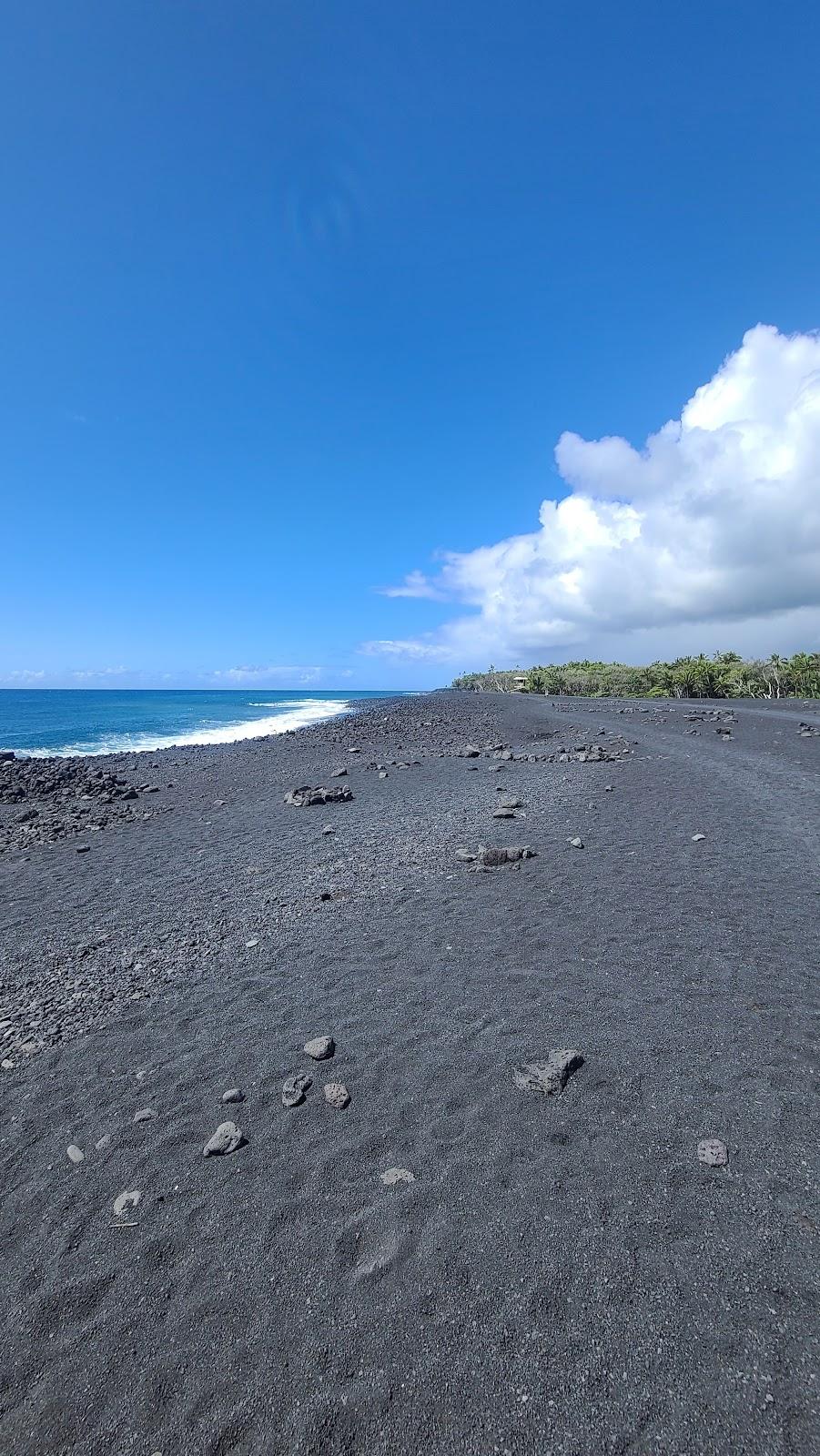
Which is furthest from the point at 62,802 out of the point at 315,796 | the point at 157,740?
the point at 157,740

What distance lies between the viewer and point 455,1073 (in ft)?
14.6

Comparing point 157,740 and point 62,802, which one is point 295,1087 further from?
point 157,740

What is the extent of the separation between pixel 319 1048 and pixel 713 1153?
116 inches

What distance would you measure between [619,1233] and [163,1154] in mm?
2982

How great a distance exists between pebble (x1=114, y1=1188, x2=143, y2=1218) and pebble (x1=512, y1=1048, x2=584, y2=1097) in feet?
8.74

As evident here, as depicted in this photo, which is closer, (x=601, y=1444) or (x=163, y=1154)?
(x=601, y=1444)

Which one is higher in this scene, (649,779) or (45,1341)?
(649,779)

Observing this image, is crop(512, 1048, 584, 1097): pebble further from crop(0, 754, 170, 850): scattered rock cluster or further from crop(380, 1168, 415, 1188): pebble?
crop(0, 754, 170, 850): scattered rock cluster

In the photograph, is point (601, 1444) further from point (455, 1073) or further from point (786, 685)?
point (786, 685)

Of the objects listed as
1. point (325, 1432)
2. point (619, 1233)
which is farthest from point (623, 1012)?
point (325, 1432)

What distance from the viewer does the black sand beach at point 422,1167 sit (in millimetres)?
2498

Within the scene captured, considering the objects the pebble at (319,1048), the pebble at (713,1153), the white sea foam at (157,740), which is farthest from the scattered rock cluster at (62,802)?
the pebble at (713,1153)

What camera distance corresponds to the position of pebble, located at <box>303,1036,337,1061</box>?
4.76 metres

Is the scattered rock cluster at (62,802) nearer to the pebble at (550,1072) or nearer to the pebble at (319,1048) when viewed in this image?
the pebble at (319,1048)
